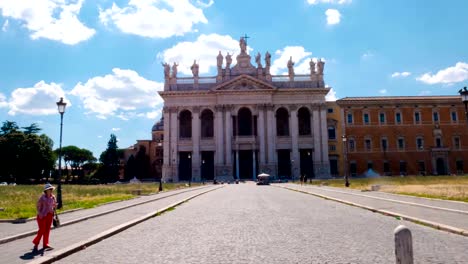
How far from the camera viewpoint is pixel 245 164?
251 feet

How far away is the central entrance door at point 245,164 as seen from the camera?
7600 centimetres

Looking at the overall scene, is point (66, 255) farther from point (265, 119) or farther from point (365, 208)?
point (265, 119)

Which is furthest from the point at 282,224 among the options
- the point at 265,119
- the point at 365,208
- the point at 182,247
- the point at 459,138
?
the point at 459,138

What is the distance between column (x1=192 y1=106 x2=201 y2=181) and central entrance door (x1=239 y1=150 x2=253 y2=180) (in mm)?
7542

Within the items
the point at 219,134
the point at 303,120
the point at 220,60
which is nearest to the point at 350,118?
the point at 303,120

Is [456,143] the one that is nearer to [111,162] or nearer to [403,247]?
[111,162]

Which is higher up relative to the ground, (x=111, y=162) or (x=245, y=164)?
(x=111, y=162)

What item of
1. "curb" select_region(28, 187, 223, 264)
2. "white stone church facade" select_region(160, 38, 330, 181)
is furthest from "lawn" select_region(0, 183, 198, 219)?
"white stone church facade" select_region(160, 38, 330, 181)

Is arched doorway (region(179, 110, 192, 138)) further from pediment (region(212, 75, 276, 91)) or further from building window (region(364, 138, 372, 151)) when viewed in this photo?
building window (region(364, 138, 372, 151))

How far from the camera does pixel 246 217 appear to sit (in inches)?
594

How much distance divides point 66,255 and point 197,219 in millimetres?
6561

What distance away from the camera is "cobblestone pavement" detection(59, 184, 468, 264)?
307 inches

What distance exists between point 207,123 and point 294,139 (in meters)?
16.1

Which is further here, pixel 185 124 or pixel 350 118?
pixel 185 124
